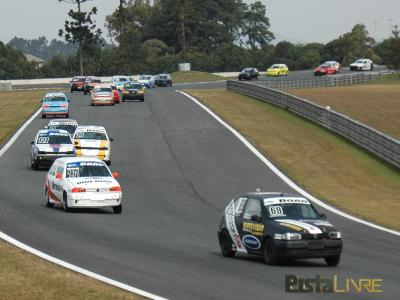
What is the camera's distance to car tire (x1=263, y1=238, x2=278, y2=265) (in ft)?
60.9

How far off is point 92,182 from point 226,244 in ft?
30.9

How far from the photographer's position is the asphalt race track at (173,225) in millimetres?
16859

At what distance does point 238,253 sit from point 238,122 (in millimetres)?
37536

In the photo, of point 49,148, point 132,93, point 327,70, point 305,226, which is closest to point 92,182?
point 305,226

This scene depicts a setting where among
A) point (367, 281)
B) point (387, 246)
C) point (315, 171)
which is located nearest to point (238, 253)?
point (387, 246)

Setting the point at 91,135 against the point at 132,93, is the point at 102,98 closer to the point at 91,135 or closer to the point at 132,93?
the point at 132,93

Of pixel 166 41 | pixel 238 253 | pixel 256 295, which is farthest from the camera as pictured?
pixel 166 41

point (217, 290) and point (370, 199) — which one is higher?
point (217, 290)

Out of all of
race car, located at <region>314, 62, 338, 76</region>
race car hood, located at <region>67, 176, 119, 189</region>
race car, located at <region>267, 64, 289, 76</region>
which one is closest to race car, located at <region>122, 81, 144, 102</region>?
race car, located at <region>314, 62, 338, 76</region>

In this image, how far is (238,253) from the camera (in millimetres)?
21344

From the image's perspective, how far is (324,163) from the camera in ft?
143

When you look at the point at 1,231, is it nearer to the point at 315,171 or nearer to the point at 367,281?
the point at 367,281

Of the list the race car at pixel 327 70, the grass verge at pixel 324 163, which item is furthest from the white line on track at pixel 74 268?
the race car at pixel 327 70

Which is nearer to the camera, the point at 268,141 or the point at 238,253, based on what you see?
the point at 238,253
